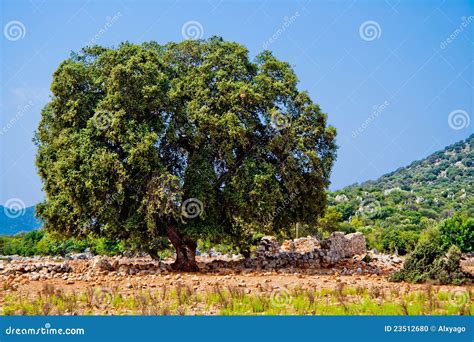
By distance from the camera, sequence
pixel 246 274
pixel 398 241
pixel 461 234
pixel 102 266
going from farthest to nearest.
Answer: pixel 398 241 < pixel 461 234 < pixel 102 266 < pixel 246 274

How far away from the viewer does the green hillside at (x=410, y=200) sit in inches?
1868

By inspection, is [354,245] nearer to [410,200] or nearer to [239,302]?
[239,302]

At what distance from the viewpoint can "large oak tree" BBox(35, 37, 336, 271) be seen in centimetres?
2286

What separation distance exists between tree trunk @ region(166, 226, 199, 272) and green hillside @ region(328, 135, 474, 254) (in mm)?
18369

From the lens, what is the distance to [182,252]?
25172 millimetres

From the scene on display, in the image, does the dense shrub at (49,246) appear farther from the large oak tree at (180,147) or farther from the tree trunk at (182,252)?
the large oak tree at (180,147)

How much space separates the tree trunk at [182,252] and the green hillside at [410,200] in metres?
18.4

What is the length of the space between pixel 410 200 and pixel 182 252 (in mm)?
49093

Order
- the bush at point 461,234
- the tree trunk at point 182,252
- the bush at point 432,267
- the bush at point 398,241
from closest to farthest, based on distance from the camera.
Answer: the bush at point 432,267 → the tree trunk at point 182,252 → the bush at point 461,234 → the bush at point 398,241

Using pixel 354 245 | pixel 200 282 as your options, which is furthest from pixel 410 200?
pixel 200 282

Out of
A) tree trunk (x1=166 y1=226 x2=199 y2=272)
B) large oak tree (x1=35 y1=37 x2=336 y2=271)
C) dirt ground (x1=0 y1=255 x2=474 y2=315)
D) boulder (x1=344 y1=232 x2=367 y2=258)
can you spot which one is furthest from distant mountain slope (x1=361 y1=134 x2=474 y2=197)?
dirt ground (x1=0 y1=255 x2=474 y2=315)

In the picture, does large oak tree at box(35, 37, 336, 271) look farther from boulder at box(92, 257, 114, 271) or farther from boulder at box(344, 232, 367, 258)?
boulder at box(344, 232, 367, 258)

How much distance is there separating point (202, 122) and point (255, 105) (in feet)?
8.37

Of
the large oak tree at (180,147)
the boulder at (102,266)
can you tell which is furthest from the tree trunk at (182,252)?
the boulder at (102,266)
